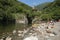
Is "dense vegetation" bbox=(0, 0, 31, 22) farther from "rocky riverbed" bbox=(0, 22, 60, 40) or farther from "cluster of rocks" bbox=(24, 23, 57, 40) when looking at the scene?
"cluster of rocks" bbox=(24, 23, 57, 40)

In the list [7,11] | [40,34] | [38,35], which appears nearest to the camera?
[38,35]

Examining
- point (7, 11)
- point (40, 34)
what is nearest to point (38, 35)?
point (40, 34)

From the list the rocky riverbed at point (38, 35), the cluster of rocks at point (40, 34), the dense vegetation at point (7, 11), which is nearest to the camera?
the cluster of rocks at point (40, 34)

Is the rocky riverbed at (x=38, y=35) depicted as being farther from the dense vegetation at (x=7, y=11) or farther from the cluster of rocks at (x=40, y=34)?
the dense vegetation at (x=7, y=11)

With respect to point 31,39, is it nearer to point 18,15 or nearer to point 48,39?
point 48,39

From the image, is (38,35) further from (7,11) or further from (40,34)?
(7,11)

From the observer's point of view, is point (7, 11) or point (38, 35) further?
point (7, 11)

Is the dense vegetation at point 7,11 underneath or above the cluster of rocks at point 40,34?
above

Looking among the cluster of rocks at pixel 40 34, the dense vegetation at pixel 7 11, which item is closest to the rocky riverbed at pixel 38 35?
the cluster of rocks at pixel 40 34

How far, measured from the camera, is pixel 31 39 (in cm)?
2438

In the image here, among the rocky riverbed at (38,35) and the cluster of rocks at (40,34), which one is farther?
the rocky riverbed at (38,35)

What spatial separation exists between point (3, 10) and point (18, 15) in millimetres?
Result: 11814

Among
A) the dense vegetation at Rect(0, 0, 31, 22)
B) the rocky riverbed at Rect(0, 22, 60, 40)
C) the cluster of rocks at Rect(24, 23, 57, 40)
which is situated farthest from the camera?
the dense vegetation at Rect(0, 0, 31, 22)

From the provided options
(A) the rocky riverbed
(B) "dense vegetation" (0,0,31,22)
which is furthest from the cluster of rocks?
(B) "dense vegetation" (0,0,31,22)
